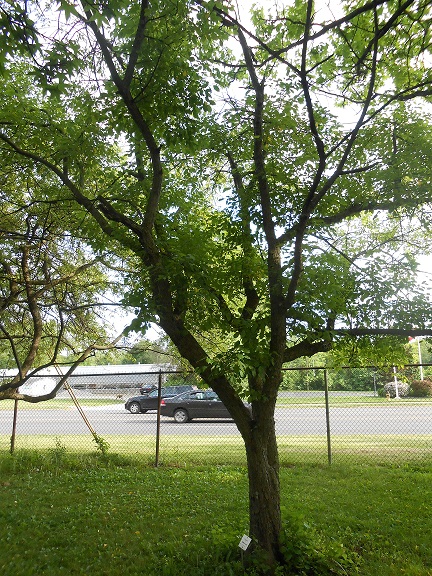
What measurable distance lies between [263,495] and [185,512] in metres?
2.05

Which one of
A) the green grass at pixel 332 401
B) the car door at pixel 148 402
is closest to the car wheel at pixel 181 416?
the car door at pixel 148 402

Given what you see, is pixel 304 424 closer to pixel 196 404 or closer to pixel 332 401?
pixel 332 401

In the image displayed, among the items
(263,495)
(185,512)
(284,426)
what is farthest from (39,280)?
(284,426)

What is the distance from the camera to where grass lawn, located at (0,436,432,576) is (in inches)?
172

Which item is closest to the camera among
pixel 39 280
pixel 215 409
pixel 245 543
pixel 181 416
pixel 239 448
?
pixel 245 543

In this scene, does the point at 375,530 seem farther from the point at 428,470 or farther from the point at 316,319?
the point at 428,470

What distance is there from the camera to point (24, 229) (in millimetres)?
8250

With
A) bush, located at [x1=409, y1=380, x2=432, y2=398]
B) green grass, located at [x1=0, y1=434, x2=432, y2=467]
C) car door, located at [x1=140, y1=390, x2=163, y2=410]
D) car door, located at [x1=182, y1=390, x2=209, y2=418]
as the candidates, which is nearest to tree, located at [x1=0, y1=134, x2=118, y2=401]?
green grass, located at [x1=0, y1=434, x2=432, y2=467]

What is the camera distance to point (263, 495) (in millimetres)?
4258

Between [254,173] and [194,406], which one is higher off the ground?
[254,173]

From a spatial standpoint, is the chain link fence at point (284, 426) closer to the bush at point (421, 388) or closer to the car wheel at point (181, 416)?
the car wheel at point (181, 416)

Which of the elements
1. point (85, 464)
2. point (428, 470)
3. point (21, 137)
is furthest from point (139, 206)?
point (428, 470)

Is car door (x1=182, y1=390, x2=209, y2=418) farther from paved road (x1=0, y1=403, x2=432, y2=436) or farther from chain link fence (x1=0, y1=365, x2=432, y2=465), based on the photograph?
paved road (x1=0, y1=403, x2=432, y2=436)

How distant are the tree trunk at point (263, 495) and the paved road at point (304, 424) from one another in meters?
7.98
